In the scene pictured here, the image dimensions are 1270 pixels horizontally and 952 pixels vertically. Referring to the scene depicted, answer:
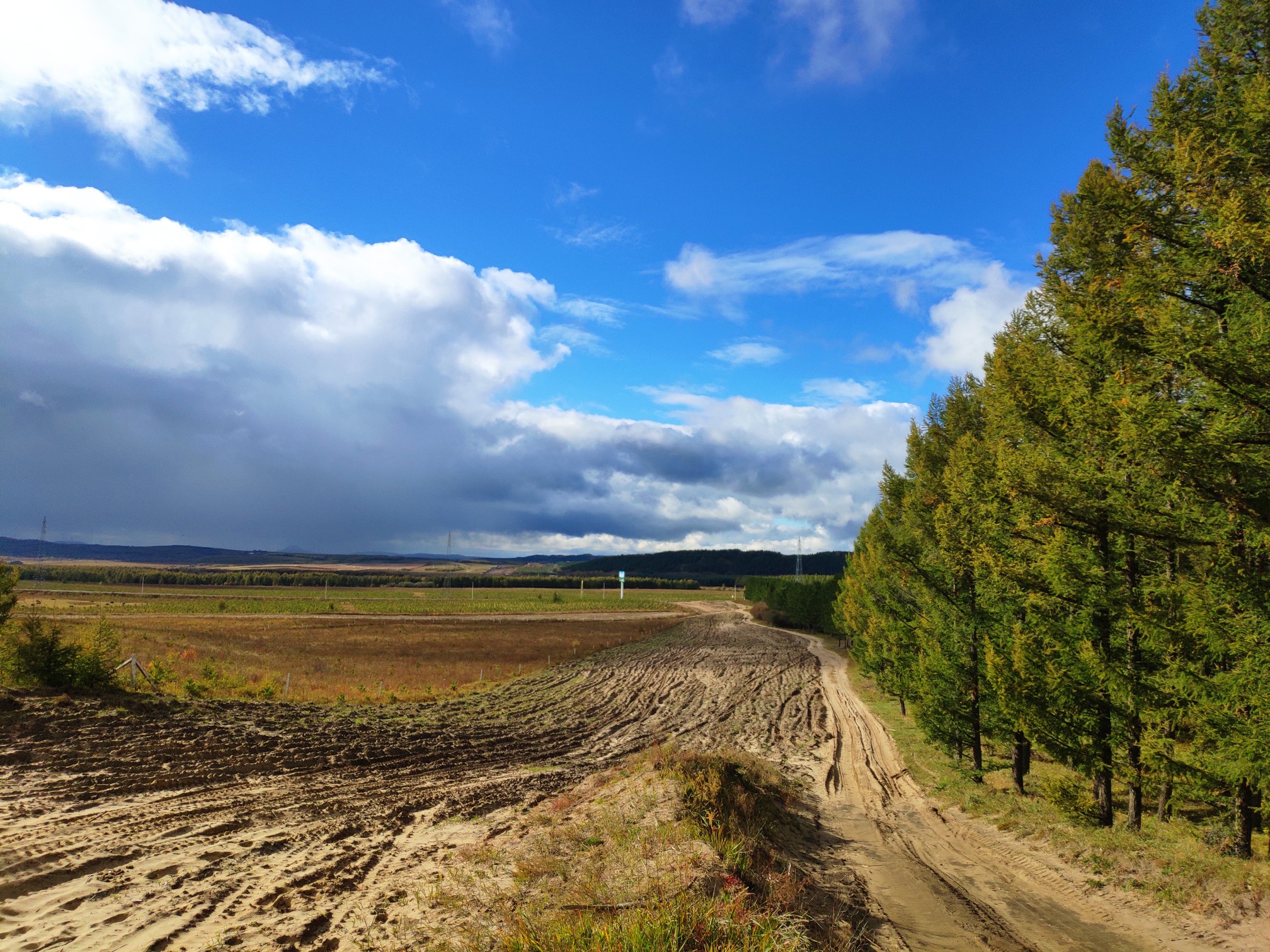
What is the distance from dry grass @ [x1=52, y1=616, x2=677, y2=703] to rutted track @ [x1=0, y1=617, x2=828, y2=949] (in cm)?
483

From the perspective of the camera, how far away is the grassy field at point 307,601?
289 feet

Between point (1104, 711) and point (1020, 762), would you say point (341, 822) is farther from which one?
point (1020, 762)

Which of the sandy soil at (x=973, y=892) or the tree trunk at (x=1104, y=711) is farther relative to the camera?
the tree trunk at (x=1104, y=711)

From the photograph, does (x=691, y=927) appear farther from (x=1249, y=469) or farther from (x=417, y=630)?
(x=417, y=630)

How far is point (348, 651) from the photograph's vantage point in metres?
50.5

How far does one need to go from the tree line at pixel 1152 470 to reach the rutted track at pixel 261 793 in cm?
1267

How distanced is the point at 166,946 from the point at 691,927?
22.1 ft

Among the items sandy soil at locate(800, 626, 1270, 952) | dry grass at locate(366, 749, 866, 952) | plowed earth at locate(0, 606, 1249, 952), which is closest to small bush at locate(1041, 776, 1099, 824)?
sandy soil at locate(800, 626, 1270, 952)

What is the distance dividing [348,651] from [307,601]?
7645cm

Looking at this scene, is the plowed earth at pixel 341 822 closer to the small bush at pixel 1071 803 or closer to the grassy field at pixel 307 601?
the small bush at pixel 1071 803

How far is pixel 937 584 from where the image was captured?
62.4ft

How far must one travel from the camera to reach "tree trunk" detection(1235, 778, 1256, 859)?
10031 mm

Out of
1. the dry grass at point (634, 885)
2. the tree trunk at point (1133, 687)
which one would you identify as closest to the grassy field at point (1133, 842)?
the tree trunk at point (1133, 687)

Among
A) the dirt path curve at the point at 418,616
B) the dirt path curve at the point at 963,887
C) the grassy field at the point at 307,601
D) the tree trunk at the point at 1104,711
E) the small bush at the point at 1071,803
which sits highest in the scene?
the tree trunk at the point at 1104,711
